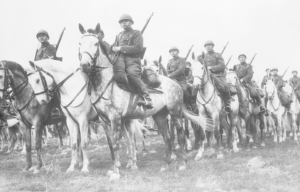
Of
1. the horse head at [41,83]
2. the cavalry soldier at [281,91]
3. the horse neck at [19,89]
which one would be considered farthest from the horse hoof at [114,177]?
the cavalry soldier at [281,91]

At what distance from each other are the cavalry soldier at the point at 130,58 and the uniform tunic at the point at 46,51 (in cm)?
317

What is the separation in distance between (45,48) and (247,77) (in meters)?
8.25

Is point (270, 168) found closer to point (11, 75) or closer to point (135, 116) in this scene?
point (135, 116)

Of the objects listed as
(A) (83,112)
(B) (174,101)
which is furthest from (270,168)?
(A) (83,112)

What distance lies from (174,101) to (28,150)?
4.59 metres

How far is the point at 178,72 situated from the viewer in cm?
1097

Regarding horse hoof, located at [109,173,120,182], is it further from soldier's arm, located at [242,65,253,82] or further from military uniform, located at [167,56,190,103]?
soldier's arm, located at [242,65,253,82]

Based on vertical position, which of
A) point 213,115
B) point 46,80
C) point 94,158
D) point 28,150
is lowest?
point 94,158

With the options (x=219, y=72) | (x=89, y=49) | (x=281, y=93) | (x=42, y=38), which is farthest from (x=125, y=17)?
(x=281, y=93)

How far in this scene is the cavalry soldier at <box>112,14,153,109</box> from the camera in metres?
7.43

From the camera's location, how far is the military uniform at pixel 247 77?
13.0 m

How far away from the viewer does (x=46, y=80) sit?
850 cm

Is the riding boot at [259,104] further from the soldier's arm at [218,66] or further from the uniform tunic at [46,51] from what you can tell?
the uniform tunic at [46,51]

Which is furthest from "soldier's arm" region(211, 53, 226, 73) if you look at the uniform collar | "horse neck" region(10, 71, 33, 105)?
"horse neck" region(10, 71, 33, 105)
